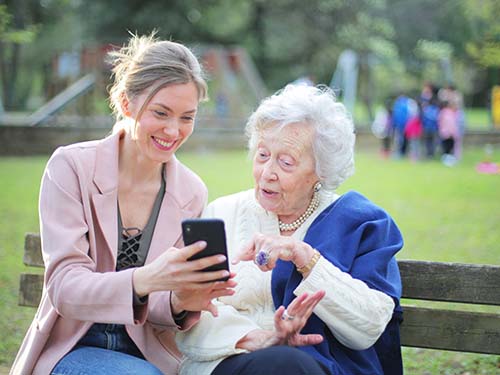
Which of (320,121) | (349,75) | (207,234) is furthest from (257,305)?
(349,75)

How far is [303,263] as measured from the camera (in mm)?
3088

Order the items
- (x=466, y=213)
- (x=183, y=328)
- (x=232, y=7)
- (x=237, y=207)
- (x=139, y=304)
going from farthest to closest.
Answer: (x=232, y=7)
(x=466, y=213)
(x=237, y=207)
(x=183, y=328)
(x=139, y=304)

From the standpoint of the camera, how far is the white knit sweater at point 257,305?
3074 mm

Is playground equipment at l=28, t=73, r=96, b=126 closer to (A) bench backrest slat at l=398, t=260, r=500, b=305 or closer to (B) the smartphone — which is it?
(A) bench backrest slat at l=398, t=260, r=500, b=305

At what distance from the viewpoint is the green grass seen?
18.1 feet

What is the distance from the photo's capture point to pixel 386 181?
17.0 meters

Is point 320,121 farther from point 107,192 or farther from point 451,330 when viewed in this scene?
point 451,330

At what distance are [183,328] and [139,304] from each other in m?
0.30

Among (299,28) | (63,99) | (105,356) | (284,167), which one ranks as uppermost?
(299,28)

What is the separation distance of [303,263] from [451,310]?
3.22ft

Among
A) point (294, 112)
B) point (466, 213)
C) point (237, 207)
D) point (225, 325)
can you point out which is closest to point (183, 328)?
point (225, 325)

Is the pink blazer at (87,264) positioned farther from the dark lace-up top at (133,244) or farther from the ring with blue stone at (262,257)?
the ring with blue stone at (262,257)

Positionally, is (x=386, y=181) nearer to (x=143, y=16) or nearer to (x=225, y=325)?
(x=225, y=325)

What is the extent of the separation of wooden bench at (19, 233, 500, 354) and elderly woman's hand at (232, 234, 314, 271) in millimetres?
791
